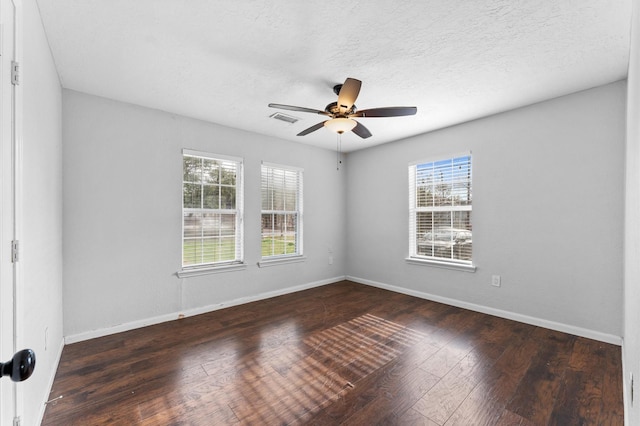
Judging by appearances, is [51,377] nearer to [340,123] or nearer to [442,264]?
[340,123]

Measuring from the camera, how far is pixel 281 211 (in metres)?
4.74

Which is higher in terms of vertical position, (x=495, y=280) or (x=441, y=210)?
(x=441, y=210)

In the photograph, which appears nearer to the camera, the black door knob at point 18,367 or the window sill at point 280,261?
the black door knob at point 18,367

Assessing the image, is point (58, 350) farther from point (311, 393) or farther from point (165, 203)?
point (311, 393)

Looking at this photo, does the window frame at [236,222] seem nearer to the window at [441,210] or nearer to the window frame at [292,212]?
the window frame at [292,212]

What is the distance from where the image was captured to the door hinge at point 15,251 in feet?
4.09

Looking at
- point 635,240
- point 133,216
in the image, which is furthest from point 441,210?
point 133,216

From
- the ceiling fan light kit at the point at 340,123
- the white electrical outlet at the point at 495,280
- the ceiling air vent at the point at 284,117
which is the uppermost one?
the ceiling air vent at the point at 284,117

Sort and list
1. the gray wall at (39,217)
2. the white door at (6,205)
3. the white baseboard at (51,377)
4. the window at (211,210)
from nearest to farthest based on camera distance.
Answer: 1. the white door at (6,205)
2. the gray wall at (39,217)
3. the white baseboard at (51,377)
4. the window at (211,210)

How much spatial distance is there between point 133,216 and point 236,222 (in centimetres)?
130

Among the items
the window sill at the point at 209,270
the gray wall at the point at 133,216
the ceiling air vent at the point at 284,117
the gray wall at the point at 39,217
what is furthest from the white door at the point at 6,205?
the ceiling air vent at the point at 284,117

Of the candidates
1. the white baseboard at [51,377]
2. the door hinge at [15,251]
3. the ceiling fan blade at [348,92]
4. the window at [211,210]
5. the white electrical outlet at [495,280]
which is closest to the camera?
the door hinge at [15,251]

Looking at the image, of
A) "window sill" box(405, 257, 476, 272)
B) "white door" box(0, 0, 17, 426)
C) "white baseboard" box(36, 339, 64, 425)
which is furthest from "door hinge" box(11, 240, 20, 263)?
"window sill" box(405, 257, 476, 272)

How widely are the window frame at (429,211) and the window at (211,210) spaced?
2.72 metres
